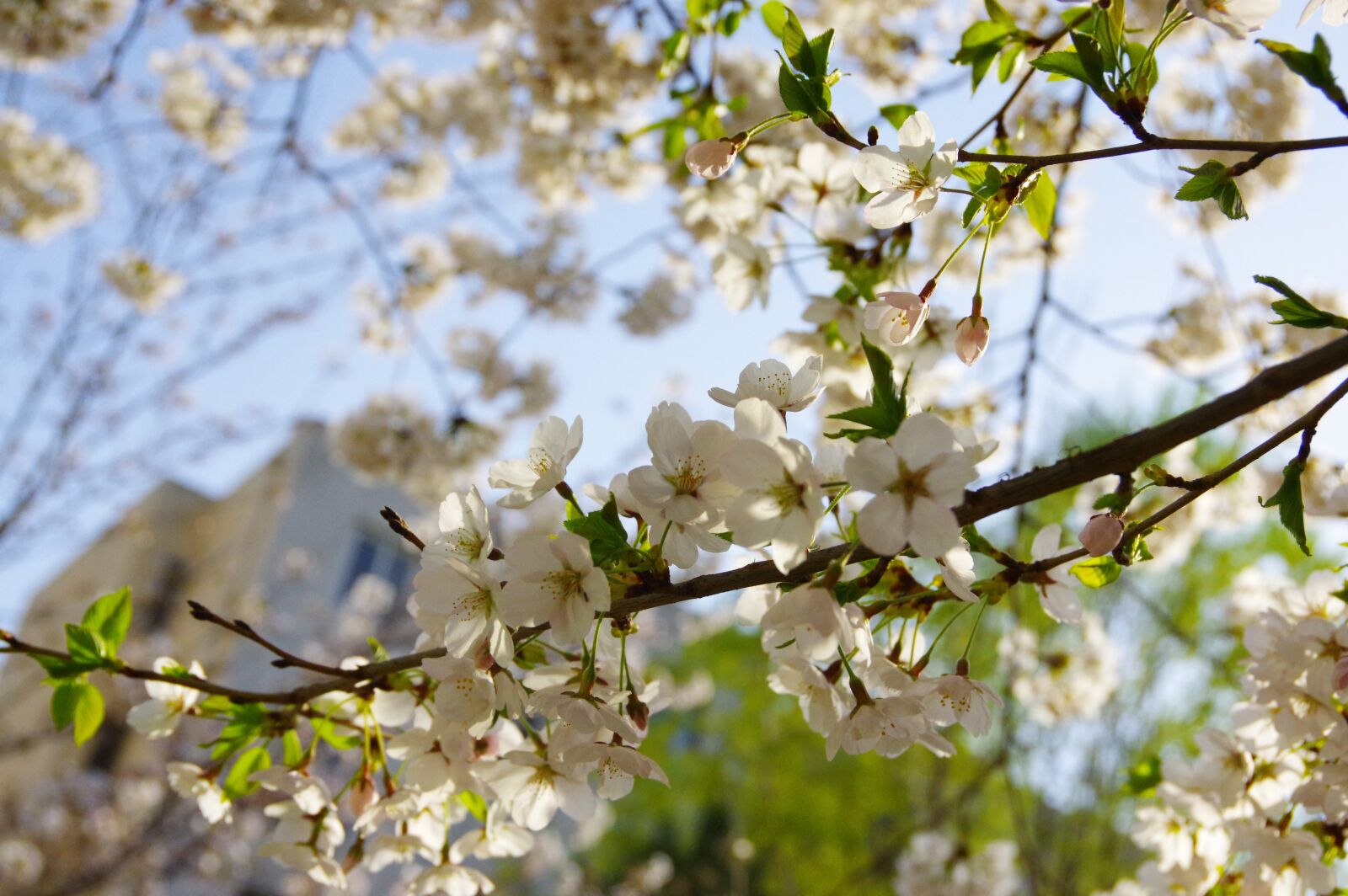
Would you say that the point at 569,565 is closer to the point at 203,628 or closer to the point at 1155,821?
the point at 1155,821

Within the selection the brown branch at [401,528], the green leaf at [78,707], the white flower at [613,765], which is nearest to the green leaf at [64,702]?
the green leaf at [78,707]

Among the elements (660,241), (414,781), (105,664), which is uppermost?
(660,241)

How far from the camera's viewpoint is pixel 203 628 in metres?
9.44

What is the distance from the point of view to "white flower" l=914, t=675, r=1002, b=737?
81 centimetres

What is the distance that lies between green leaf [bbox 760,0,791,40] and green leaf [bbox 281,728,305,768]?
898 mm

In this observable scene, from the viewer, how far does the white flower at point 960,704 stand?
0.81 metres

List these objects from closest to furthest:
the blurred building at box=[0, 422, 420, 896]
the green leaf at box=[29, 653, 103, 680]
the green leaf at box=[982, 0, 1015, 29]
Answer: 1. the green leaf at box=[29, 653, 103, 680]
2. the green leaf at box=[982, 0, 1015, 29]
3. the blurred building at box=[0, 422, 420, 896]

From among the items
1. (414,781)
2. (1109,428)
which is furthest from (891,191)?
(1109,428)

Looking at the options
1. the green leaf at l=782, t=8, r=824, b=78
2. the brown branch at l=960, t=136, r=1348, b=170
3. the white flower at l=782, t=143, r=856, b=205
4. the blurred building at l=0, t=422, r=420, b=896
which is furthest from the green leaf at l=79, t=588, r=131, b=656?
the blurred building at l=0, t=422, r=420, b=896

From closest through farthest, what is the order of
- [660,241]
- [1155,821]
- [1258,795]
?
1. [1258,795]
2. [1155,821]
3. [660,241]

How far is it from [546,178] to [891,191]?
8.41ft

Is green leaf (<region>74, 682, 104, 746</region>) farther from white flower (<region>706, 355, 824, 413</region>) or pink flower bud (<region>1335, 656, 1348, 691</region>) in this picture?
pink flower bud (<region>1335, 656, 1348, 691</region>)

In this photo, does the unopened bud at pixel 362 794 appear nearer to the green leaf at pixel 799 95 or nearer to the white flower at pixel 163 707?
the white flower at pixel 163 707

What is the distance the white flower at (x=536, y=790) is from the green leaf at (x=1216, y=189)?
2.44 ft
